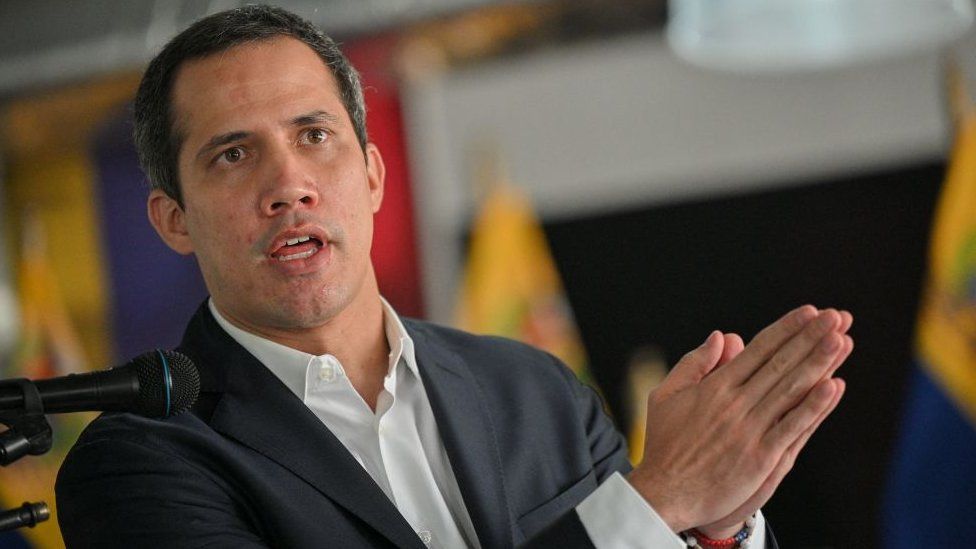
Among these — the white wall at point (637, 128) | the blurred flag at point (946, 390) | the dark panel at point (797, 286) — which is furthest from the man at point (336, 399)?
the white wall at point (637, 128)

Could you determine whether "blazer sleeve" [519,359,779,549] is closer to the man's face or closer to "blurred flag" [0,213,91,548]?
the man's face

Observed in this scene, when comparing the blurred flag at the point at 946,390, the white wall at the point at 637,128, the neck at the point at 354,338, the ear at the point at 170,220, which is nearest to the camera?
the neck at the point at 354,338

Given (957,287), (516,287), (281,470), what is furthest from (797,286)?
(281,470)

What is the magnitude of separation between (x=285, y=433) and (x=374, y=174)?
51 centimetres

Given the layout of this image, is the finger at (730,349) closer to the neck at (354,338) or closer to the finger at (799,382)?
the finger at (799,382)

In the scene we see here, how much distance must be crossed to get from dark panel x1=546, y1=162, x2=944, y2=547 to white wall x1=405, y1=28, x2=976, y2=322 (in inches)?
5.4

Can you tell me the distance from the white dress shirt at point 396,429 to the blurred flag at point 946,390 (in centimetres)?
392

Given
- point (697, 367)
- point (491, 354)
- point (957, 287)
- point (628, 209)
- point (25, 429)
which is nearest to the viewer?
point (25, 429)

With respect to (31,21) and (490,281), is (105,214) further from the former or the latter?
(490,281)

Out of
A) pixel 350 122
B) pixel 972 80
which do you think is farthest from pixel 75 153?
pixel 350 122

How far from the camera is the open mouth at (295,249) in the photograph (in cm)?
159

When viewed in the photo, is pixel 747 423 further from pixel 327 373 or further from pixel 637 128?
pixel 637 128

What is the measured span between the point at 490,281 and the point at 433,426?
4.46 meters

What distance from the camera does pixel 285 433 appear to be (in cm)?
153
